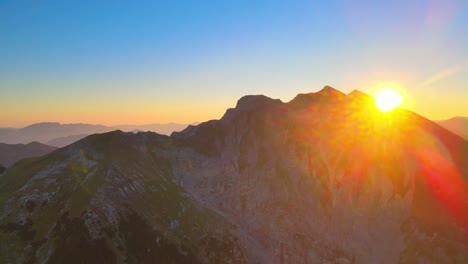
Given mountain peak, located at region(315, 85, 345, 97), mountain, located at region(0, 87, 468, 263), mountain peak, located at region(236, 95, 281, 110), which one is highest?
mountain peak, located at region(315, 85, 345, 97)

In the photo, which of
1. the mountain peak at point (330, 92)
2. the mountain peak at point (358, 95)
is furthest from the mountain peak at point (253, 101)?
the mountain peak at point (358, 95)

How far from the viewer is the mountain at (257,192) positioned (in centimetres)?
7531

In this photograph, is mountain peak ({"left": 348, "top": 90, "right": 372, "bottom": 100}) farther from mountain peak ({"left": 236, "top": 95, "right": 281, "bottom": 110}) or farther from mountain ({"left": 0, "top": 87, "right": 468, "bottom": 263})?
mountain peak ({"left": 236, "top": 95, "right": 281, "bottom": 110})

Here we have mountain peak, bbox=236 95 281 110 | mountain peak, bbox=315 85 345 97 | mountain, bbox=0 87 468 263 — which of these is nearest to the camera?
mountain, bbox=0 87 468 263

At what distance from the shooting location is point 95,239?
71.2m

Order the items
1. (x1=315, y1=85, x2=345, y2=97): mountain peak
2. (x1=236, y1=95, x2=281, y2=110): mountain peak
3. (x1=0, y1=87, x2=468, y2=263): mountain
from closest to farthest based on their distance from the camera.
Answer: (x1=0, y1=87, x2=468, y2=263): mountain, (x1=236, y1=95, x2=281, y2=110): mountain peak, (x1=315, y1=85, x2=345, y2=97): mountain peak

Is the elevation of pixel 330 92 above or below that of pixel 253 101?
above

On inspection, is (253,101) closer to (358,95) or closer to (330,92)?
(330,92)

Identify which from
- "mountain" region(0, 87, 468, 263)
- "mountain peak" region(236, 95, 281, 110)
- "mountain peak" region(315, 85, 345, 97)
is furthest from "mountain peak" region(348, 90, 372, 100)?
"mountain peak" region(236, 95, 281, 110)

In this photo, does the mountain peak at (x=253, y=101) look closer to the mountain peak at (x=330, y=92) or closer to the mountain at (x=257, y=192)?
the mountain at (x=257, y=192)

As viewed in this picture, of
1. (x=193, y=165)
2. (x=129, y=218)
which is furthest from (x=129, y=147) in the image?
(x=129, y=218)

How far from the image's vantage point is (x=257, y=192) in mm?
109438

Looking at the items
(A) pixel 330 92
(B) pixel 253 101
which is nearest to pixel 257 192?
(B) pixel 253 101

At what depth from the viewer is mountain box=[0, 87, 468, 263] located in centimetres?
7531
